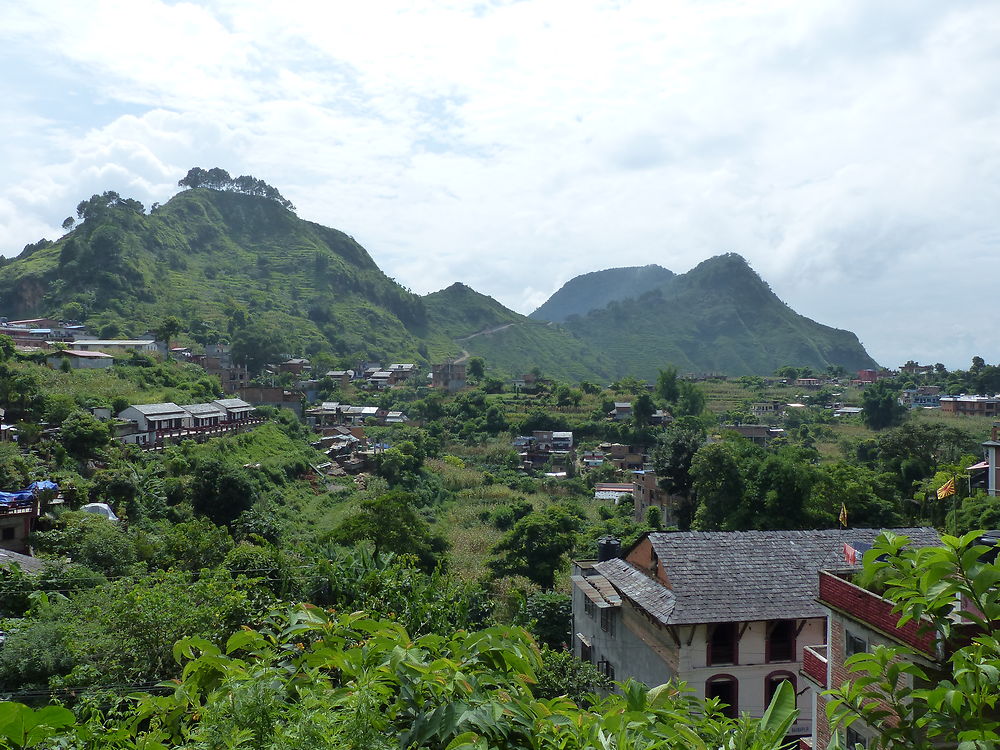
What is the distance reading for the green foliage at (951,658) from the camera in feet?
7.01

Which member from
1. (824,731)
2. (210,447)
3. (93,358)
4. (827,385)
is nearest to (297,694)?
(824,731)

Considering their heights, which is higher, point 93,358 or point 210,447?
point 93,358

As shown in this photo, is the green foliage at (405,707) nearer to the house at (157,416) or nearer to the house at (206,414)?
the house at (157,416)

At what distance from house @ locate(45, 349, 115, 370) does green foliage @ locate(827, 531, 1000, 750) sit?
4666 cm

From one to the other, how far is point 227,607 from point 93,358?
1520 inches

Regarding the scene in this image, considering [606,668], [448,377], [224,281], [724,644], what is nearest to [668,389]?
[448,377]

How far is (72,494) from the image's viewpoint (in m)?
25.2

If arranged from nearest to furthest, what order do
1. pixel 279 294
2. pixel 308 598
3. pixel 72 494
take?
pixel 308 598 → pixel 72 494 → pixel 279 294

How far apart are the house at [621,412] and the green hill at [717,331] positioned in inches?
2621

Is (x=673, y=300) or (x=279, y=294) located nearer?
(x=279, y=294)

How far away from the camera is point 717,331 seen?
490ft

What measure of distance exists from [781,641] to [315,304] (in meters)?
86.0

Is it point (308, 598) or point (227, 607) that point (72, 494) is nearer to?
point (308, 598)

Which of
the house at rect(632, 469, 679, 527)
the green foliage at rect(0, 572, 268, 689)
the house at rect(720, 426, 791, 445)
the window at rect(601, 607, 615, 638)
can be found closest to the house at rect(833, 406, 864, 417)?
the house at rect(720, 426, 791, 445)
